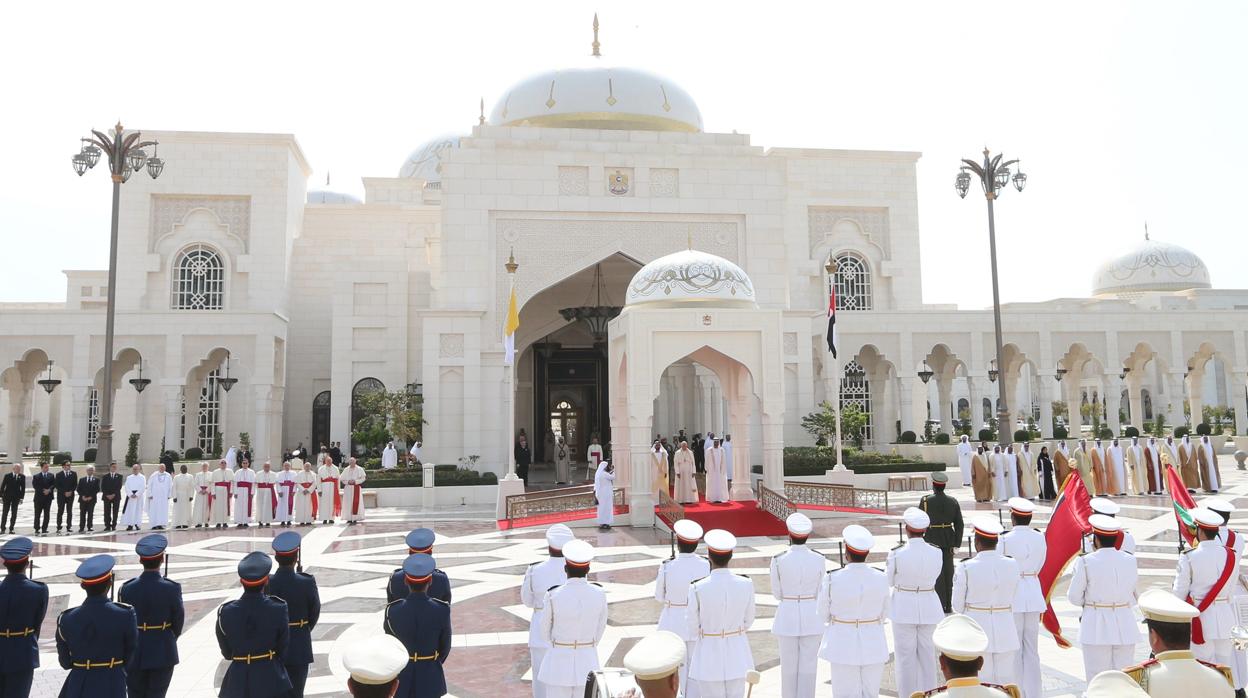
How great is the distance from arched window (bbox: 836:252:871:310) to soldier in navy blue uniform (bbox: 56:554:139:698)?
989 inches

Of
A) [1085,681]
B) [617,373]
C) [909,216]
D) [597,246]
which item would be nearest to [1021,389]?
[909,216]

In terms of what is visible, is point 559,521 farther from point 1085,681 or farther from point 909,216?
point 909,216

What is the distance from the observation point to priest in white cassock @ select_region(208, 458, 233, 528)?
13.9 meters

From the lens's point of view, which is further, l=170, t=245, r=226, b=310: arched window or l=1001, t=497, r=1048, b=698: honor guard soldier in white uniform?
l=170, t=245, r=226, b=310: arched window

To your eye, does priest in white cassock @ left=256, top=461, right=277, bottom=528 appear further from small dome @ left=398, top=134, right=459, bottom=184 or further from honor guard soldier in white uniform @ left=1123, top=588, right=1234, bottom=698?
small dome @ left=398, top=134, right=459, bottom=184

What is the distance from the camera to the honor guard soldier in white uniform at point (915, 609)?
5246 millimetres

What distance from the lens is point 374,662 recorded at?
277 cm

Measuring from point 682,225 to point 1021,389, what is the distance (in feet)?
127

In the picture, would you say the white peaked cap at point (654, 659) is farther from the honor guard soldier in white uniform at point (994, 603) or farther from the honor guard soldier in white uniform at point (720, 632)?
the honor guard soldier in white uniform at point (994, 603)

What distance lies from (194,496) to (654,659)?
13686 mm

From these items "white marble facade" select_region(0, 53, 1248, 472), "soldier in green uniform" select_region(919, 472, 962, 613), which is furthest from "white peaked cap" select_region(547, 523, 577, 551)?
"white marble facade" select_region(0, 53, 1248, 472)

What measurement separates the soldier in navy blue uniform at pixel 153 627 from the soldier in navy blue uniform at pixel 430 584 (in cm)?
115

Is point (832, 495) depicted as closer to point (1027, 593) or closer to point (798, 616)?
point (1027, 593)

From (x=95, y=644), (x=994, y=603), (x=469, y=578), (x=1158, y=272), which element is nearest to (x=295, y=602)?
(x=95, y=644)
